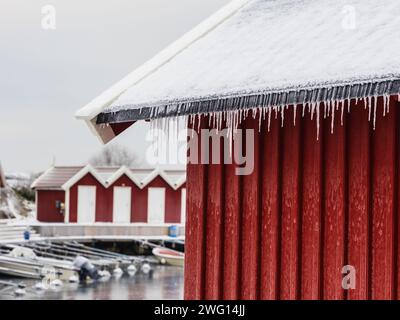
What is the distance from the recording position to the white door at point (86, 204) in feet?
129

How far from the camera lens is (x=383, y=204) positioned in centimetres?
473

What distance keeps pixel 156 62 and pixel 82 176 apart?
3437cm

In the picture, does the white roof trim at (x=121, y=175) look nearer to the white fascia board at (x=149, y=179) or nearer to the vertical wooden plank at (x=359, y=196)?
the white fascia board at (x=149, y=179)

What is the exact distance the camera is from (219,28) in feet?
19.9

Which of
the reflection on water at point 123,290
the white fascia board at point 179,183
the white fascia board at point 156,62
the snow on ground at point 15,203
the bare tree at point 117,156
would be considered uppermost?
the bare tree at point 117,156

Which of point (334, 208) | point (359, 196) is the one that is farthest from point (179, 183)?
point (359, 196)

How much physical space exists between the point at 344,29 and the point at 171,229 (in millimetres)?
35935

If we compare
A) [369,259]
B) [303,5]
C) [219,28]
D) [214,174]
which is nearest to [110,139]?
[214,174]

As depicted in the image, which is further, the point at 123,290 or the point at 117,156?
the point at 117,156

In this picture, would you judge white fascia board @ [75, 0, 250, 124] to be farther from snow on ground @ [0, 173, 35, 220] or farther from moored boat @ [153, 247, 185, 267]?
snow on ground @ [0, 173, 35, 220]

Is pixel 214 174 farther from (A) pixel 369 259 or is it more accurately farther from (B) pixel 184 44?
(A) pixel 369 259

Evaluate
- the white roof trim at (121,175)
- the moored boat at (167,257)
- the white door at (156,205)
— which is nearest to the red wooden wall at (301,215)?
the moored boat at (167,257)

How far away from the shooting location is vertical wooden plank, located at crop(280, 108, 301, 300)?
5.23m
